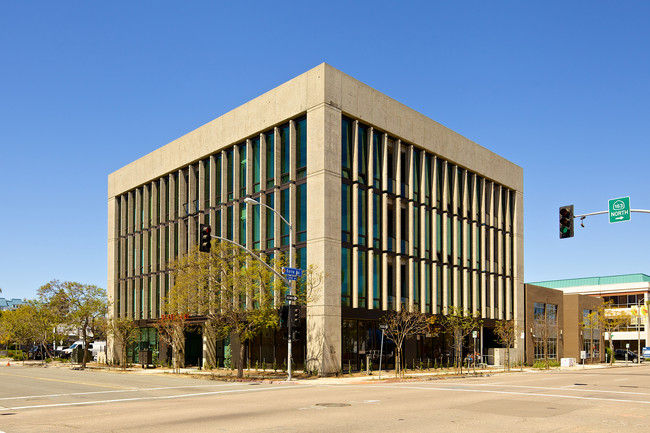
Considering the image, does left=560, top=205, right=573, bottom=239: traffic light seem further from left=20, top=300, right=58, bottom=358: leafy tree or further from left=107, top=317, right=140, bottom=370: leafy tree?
left=20, top=300, right=58, bottom=358: leafy tree

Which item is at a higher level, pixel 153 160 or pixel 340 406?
pixel 153 160

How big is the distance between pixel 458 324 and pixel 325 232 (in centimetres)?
1419

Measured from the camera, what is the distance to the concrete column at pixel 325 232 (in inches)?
1474

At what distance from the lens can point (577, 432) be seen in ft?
47.2

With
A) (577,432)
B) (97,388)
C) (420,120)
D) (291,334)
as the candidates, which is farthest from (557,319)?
(577,432)

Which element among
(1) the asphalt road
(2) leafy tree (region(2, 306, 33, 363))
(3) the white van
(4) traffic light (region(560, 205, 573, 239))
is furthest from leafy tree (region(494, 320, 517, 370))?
(2) leafy tree (region(2, 306, 33, 363))

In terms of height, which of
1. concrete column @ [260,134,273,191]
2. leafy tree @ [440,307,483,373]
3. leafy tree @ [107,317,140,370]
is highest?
concrete column @ [260,134,273,191]

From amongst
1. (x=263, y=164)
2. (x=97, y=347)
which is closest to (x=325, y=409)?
(x=263, y=164)

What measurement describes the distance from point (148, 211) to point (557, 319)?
1740 inches

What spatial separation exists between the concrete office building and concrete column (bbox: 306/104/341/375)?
88 millimetres

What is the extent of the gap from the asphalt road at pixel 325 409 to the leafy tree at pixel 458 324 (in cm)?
1576

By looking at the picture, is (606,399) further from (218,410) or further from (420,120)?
(420,120)

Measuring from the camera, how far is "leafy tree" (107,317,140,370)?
182ft

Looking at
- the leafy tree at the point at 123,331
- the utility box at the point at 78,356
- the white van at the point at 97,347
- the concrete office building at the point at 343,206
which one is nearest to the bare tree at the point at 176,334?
the leafy tree at the point at 123,331
